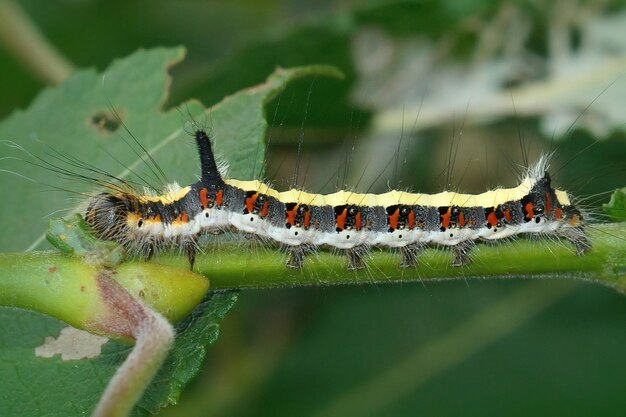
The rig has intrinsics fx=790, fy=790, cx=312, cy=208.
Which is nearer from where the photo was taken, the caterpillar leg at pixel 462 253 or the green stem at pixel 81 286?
the green stem at pixel 81 286

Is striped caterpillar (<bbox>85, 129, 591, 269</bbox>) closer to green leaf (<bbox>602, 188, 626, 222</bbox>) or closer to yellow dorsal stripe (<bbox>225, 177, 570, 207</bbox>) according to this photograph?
yellow dorsal stripe (<bbox>225, 177, 570, 207</bbox>)

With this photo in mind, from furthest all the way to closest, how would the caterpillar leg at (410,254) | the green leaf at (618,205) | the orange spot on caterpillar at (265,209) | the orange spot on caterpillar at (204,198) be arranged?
the orange spot on caterpillar at (265,209)
the orange spot on caterpillar at (204,198)
the caterpillar leg at (410,254)
the green leaf at (618,205)

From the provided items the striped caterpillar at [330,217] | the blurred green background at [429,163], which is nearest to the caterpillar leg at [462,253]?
the striped caterpillar at [330,217]

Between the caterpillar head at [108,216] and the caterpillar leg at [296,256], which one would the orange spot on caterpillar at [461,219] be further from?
the caterpillar head at [108,216]

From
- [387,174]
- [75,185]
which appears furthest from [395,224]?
[387,174]

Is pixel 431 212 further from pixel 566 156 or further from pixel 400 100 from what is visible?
pixel 566 156

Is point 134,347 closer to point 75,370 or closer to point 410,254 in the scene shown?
point 75,370
